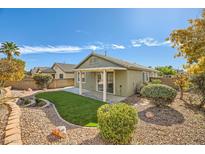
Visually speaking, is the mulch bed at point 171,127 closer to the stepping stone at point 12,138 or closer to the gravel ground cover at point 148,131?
the gravel ground cover at point 148,131

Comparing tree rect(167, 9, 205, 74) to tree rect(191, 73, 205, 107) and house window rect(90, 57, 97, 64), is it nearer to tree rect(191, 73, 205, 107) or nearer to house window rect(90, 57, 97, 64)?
tree rect(191, 73, 205, 107)

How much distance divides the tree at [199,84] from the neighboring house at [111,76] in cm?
421

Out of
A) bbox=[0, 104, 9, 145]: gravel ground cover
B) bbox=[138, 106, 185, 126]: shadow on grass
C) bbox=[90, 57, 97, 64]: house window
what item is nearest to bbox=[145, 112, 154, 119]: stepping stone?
bbox=[138, 106, 185, 126]: shadow on grass

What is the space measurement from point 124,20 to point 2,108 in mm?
5792

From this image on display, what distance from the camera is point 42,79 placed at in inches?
609

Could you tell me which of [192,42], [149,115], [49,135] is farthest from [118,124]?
[192,42]

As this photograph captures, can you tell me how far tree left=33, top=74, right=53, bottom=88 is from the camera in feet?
50.3

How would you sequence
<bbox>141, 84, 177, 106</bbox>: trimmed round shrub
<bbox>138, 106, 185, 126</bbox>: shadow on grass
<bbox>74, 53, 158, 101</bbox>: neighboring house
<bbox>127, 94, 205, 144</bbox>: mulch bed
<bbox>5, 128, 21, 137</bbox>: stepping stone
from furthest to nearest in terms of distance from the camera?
<bbox>74, 53, 158, 101</bbox>: neighboring house
<bbox>141, 84, 177, 106</bbox>: trimmed round shrub
<bbox>138, 106, 185, 126</bbox>: shadow on grass
<bbox>127, 94, 205, 144</bbox>: mulch bed
<bbox>5, 128, 21, 137</bbox>: stepping stone

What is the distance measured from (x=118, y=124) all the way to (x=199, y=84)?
19.7 ft

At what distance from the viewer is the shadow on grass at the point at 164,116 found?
612 centimetres

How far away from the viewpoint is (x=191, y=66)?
7133mm

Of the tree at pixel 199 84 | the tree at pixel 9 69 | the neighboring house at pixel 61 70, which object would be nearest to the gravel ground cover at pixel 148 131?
the tree at pixel 199 84

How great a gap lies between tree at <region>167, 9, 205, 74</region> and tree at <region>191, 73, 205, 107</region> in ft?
4.50

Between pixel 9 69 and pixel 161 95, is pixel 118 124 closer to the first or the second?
pixel 161 95
